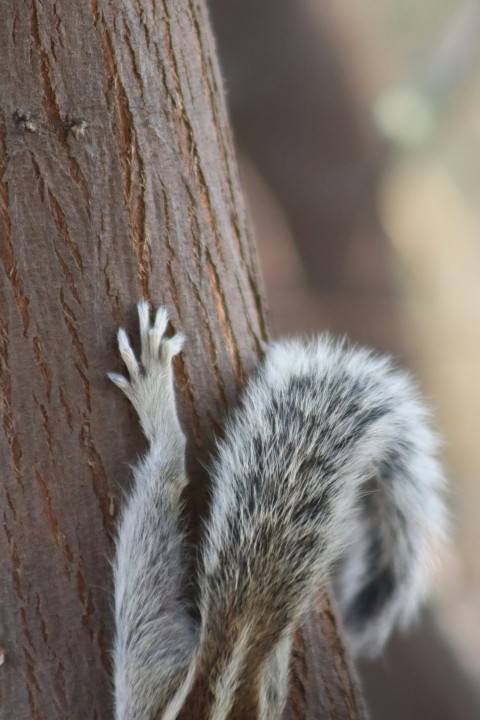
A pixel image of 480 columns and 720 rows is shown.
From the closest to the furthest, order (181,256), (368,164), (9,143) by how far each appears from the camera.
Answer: (9,143) < (181,256) < (368,164)

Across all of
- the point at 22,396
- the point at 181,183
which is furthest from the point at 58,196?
the point at 22,396

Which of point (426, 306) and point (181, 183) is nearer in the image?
point (181, 183)

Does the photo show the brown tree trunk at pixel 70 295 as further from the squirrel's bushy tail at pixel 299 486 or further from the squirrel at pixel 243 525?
the squirrel's bushy tail at pixel 299 486

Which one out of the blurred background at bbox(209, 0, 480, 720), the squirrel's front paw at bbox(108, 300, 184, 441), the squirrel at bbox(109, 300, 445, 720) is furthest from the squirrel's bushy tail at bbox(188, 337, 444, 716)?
the blurred background at bbox(209, 0, 480, 720)

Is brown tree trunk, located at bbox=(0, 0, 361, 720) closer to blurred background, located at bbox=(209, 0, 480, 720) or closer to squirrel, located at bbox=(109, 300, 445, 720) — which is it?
squirrel, located at bbox=(109, 300, 445, 720)

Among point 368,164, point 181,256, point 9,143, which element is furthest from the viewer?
point 368,164

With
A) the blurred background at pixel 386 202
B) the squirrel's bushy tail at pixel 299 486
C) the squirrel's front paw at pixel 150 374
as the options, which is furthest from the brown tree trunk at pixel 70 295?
the blurred background at pixel 386 202

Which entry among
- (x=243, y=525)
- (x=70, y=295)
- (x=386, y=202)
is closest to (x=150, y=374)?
(x=70, y=295)

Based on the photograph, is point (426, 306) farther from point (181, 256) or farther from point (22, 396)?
point (22, 396)
